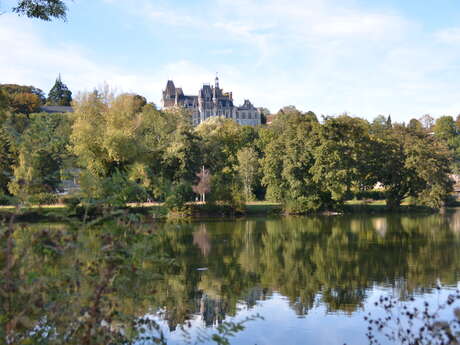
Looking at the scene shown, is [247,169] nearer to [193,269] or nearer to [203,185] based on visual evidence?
[203,185]

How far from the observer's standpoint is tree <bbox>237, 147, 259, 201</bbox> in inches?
1761

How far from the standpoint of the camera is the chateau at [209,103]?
121 m

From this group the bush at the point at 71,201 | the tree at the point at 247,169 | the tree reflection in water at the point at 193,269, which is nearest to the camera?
the tree reflection in water at the point at 193,269

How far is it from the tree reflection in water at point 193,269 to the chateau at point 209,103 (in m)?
89.4

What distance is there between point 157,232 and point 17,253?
131cm

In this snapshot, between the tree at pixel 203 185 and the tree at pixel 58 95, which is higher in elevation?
the tree at pixel 58 95

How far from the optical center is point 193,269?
15516mm

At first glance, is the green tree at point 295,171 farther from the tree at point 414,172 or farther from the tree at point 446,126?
the tree at point 446,126

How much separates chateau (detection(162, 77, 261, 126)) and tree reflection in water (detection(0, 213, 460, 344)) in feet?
293

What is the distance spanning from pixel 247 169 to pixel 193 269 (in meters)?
29.7

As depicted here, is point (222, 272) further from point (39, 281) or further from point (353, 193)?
point (353, 193)

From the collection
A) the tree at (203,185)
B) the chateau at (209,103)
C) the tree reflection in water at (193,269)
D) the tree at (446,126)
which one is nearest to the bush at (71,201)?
the tree reflection in water at (193,269)

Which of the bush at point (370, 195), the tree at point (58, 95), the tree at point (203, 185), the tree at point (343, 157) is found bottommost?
the bush at point (370, 195)

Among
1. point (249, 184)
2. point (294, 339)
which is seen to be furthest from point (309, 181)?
point (294, 339)
